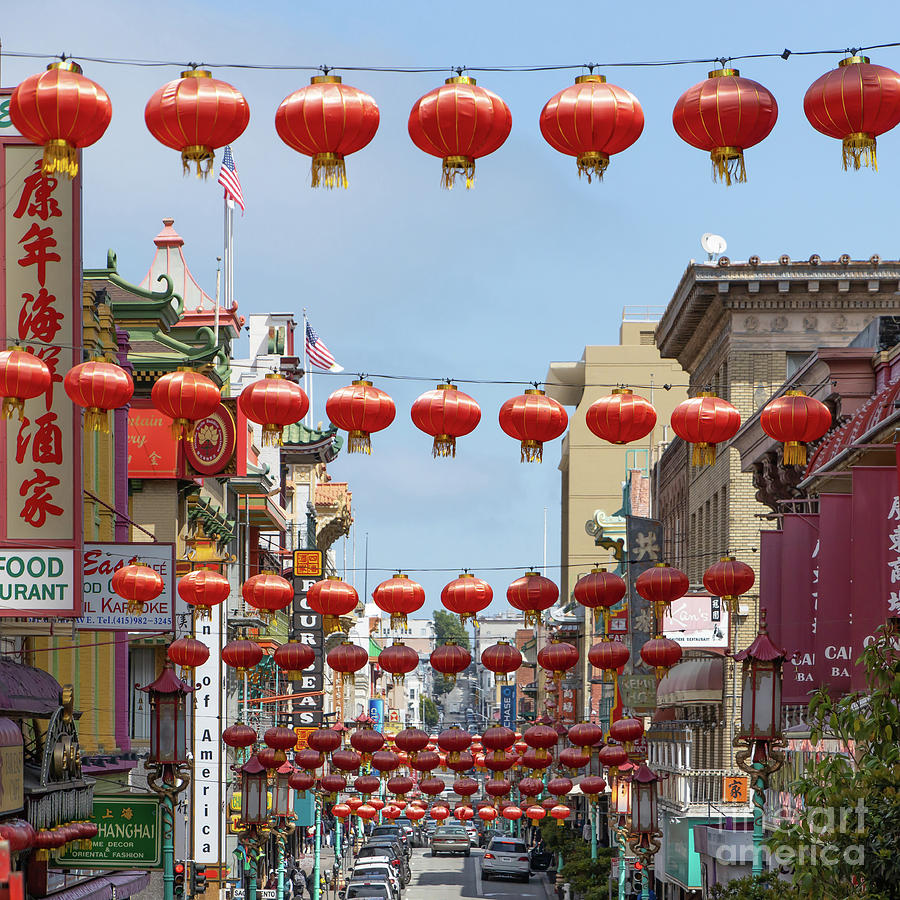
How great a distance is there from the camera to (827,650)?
24.7 metres

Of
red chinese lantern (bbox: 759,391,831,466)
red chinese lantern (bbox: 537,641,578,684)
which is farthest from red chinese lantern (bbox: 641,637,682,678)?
red chinese lantern (bbox: 759,391,831,466)

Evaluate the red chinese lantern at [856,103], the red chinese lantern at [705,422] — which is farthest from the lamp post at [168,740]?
the red chinese lantern at [856,103]

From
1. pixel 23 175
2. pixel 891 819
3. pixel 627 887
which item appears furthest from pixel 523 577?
pixel 627 887

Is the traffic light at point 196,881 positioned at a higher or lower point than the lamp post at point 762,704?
lower

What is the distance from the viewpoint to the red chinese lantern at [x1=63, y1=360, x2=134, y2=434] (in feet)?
62.7

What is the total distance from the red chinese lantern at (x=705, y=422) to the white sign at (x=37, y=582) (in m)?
7.65

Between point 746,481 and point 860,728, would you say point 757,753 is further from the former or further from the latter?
point 746,481

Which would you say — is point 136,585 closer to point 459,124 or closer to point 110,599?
point 110,599

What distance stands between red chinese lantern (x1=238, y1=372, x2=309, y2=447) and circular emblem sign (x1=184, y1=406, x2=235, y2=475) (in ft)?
67.4

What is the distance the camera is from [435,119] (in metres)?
13.8

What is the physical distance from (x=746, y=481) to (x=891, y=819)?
97.7 ft

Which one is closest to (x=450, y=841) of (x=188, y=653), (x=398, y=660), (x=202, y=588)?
(x=398, y=660)

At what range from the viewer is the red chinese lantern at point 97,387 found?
19.1 metres

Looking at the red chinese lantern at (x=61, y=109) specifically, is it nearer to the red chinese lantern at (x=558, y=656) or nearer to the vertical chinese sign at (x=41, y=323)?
the vertical chinese sign at (x=41, y=323)
